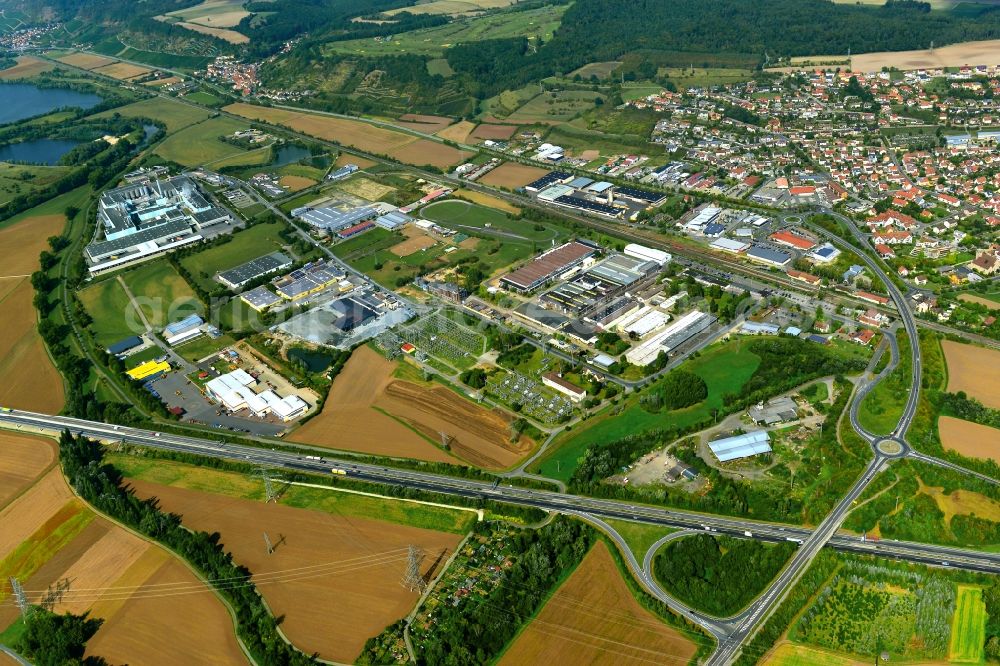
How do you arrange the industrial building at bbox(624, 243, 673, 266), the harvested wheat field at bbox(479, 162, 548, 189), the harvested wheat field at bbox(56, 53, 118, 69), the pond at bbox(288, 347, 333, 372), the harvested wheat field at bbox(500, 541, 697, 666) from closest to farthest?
1. the harvested wheat field at bbox(500, 541, 697, 666)
2. the pond at bbox(288, 347, 333, 372)
3. the industrial building at bbox(624, 243, 673, 266)
4. the harvested wheat field at bbox(479, 162, 548, 189)
5. the harvested wheat field at bbox(56, 53, 118, 69)

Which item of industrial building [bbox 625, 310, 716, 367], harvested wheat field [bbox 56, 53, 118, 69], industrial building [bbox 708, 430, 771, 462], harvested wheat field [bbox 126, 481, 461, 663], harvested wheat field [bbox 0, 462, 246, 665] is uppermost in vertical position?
harvested wheat field [bbox 56, 53, 118, 69]

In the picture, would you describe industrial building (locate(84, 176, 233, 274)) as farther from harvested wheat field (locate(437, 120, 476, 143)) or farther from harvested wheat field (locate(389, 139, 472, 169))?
harvested wheat field (locate(437, 120, 476, 143))

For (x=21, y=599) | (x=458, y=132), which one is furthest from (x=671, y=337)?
(x=458, y=132)

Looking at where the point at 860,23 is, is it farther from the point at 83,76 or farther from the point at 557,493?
the point at 83,76

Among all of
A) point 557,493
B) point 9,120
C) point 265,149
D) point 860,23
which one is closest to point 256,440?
point 557,493

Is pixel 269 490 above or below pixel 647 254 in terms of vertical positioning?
below

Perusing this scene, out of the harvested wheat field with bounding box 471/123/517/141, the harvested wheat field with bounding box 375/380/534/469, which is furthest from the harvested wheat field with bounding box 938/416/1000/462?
the harvested wheat field with bounding box 471/123/517/141

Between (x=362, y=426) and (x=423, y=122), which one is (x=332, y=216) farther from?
(x=362, y=426)

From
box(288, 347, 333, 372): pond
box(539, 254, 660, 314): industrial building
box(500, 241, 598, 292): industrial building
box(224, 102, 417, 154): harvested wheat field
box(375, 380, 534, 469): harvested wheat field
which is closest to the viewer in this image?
box(375, 380, 534, 469): harvested wheat field
